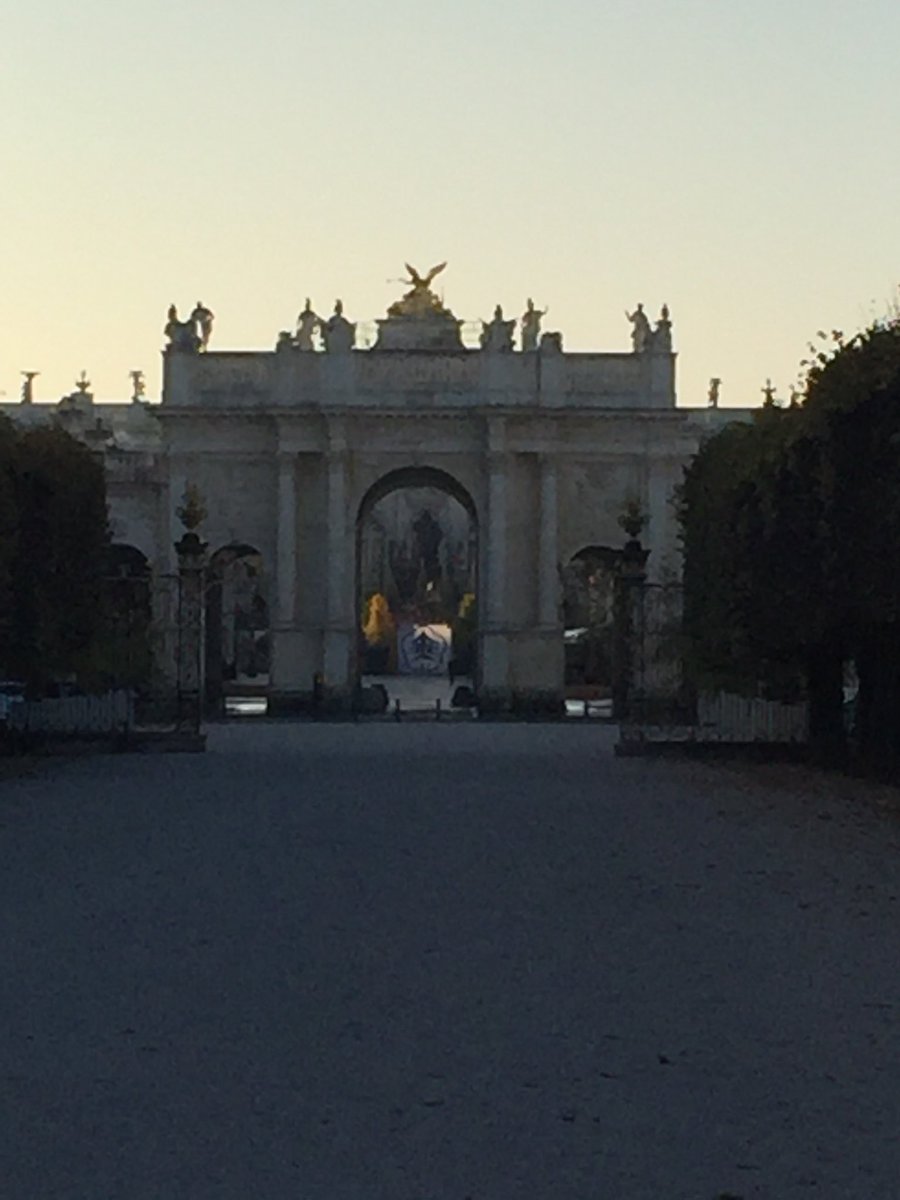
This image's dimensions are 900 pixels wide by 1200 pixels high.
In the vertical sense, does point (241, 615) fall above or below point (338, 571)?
above

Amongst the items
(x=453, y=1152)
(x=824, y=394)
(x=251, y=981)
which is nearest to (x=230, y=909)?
(x=251, y=981)

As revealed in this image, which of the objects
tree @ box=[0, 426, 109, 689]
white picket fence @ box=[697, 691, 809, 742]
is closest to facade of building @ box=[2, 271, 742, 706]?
white picket fence @ box=[697, 691, 809, 742]

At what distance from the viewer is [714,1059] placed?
9.63 metres

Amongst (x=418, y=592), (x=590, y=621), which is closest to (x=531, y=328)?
(x=590, y=621)

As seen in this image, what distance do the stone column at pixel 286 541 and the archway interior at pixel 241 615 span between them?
4.81ft

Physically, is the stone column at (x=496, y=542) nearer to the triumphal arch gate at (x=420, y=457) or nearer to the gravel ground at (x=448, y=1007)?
the triumphal arch gate at (x=420, y=457)

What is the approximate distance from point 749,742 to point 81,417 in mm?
57680

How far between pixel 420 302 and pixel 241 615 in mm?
28836

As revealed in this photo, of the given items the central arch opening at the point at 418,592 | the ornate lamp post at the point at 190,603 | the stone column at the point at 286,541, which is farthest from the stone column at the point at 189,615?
the central arch opening at the point at 418,592

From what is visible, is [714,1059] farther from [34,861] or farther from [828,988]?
[34,861]

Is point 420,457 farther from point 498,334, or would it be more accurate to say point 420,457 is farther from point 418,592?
point 418,592

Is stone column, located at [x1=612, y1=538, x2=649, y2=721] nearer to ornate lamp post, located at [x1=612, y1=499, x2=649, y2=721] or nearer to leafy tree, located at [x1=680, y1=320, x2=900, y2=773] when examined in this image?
ornate lamp post, located at [x1=612, y1=499, x2=649, y2=721]

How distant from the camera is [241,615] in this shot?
88.8 m

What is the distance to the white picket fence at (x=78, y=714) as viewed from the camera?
3756 centimetres
